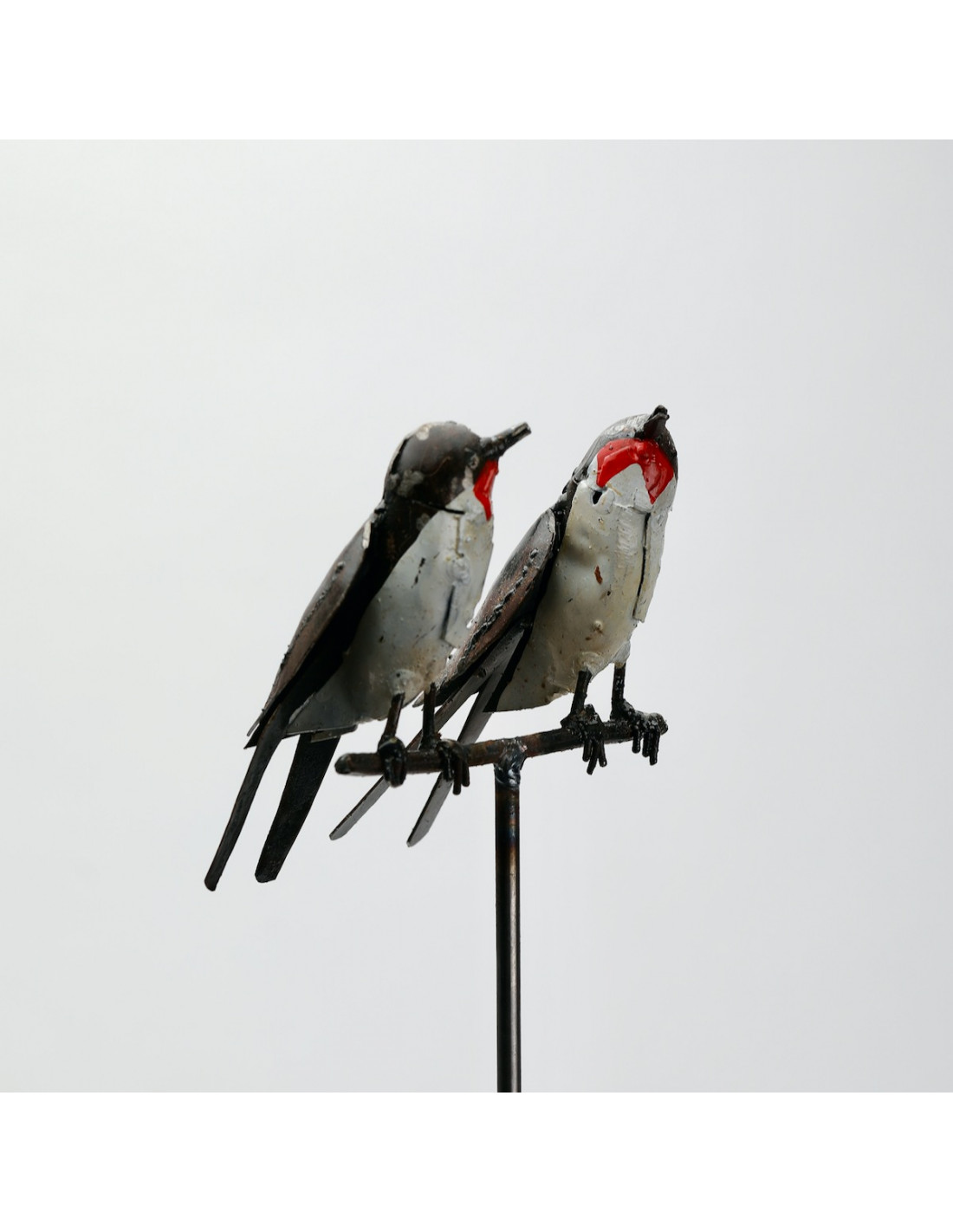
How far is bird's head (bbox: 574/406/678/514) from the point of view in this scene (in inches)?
54.4

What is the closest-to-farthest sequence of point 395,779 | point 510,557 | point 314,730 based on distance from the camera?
point 395,779
point 314,730
point 510,557

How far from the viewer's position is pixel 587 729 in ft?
4.67

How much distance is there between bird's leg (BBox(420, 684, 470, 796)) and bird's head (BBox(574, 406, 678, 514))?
0.97 ft

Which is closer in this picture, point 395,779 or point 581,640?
point 395,779

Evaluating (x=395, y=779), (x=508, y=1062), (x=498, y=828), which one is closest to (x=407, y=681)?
(x=395, y=779)

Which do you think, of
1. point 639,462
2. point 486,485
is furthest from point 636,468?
point 486,485

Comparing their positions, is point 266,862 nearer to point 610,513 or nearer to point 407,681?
point 407,681

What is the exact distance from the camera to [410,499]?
4.00 feet

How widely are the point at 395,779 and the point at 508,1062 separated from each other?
375 mm

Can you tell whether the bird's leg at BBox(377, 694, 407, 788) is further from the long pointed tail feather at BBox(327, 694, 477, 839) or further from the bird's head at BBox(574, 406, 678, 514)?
the bird's head at BBox(574, 406, 678, 514)

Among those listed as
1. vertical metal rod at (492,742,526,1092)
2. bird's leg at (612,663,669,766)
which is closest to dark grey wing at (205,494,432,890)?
vertical metal rod at (492,742,526,1092)

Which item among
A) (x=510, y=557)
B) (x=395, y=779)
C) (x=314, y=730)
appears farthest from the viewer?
(x=510, y=557)

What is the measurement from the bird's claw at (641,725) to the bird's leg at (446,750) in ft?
0.96

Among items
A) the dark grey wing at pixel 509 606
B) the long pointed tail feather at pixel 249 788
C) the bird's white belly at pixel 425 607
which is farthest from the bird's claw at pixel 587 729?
the long pointed tail feather at pixel 249 788
